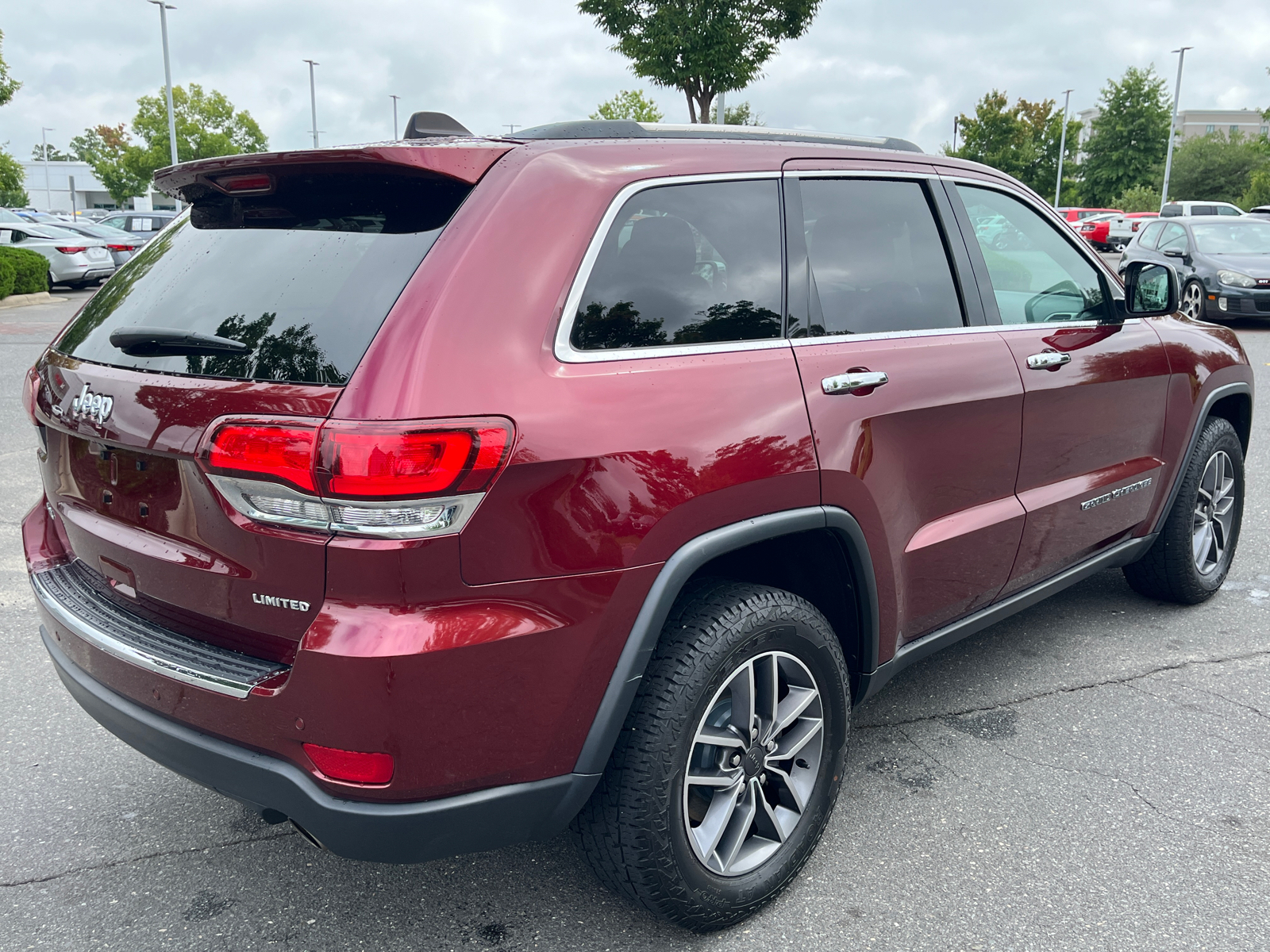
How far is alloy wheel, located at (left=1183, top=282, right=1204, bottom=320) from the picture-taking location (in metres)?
14.2

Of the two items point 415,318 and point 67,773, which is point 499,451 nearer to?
point 415,318

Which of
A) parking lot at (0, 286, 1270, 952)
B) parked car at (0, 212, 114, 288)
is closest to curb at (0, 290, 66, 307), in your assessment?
parked car at (0, 212, 114, 288)

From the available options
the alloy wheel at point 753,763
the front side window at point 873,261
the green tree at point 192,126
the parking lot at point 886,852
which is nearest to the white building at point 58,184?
the green tree at point 192,126

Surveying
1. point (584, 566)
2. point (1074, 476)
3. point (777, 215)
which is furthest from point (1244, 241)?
point (584, 566)

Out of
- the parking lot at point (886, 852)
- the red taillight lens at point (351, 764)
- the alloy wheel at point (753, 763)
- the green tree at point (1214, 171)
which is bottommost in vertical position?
the parking lot at point (886, 852)

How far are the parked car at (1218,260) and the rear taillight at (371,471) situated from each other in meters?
13.6

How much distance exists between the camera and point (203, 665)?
6.74 ft

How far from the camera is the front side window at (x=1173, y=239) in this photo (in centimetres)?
1491

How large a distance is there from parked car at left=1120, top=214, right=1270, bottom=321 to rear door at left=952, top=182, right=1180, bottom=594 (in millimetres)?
10963

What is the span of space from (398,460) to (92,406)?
893 mm

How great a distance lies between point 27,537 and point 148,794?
82 cm

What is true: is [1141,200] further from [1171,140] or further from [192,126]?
[192,126]

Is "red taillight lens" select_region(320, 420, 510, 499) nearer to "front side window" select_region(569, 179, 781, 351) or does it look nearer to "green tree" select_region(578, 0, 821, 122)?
"front side window" select_region(569, 179, 781, 351)

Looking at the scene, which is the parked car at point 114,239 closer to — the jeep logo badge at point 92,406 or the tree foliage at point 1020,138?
the jeep logo badge at point 92,406
